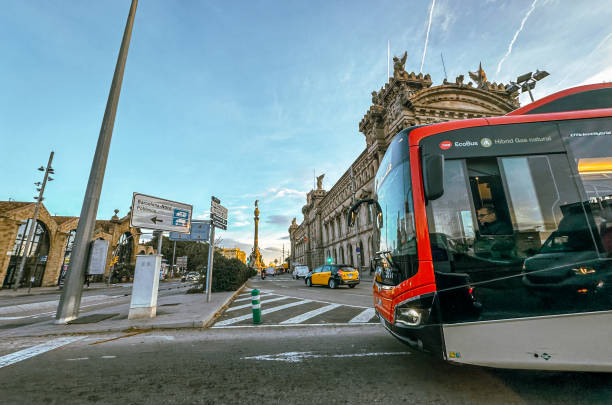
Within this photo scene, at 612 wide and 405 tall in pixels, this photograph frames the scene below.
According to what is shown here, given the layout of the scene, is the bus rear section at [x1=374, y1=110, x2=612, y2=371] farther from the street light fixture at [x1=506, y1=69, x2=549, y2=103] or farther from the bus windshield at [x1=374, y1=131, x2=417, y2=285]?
the street light fixture at [x1=506, y1=69, x2=549, y2=103]

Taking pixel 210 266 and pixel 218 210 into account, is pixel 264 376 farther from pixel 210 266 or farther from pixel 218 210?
pixel 218 210

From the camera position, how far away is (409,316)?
2596mm

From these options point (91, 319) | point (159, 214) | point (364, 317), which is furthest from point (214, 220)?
point (364, 317)

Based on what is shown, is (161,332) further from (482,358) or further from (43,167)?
(43,167)

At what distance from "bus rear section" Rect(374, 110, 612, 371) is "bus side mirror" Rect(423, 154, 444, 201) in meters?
0.02

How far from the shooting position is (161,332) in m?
5.16

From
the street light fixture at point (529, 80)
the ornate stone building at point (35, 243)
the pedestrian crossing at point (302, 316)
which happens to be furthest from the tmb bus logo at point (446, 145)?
the ornate stone building at point (35, 243)

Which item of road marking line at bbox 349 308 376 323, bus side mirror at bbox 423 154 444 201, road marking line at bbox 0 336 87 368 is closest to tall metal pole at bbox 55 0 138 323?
road marking line at bbox 0 336 87 368

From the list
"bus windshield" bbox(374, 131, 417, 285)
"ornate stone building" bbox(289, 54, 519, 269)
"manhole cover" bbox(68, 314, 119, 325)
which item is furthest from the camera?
"ornate stone building" bbox(289, 54, 519, 269)

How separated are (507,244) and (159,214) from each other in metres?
8.14

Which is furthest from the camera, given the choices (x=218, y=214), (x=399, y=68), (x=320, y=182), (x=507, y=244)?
(x=320, y=182)

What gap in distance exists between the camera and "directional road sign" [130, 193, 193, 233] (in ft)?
23.0

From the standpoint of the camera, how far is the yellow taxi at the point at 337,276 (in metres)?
15.7

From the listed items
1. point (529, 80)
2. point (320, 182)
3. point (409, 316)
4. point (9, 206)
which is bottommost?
point (409, 316)
